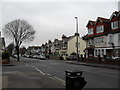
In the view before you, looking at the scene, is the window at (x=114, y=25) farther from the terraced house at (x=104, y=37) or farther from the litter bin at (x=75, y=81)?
the litter bin at (x=75, y=81)

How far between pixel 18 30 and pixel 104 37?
77.4 feet

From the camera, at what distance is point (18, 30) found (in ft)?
167

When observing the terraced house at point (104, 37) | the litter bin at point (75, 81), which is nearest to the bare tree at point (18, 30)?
the terraced house at point (104, 37)

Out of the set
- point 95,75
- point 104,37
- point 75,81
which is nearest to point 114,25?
point 104,37

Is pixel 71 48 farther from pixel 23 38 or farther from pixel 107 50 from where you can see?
pixel 107 50

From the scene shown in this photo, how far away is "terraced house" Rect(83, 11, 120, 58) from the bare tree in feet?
55.0

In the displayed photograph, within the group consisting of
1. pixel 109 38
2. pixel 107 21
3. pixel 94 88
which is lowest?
pixel 94 88

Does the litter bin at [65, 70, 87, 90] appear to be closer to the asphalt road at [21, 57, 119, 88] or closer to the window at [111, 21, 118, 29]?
the asphalt road at [21, 57, 119, 88]

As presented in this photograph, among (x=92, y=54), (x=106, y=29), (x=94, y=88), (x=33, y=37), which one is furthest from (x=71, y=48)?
(x=94, y=88)

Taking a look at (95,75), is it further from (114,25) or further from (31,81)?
(114,25)

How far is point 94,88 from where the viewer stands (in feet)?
31.6

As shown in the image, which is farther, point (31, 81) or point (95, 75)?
point (95, 75)

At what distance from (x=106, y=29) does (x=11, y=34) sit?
1014 inches

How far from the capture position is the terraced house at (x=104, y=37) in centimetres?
3591
